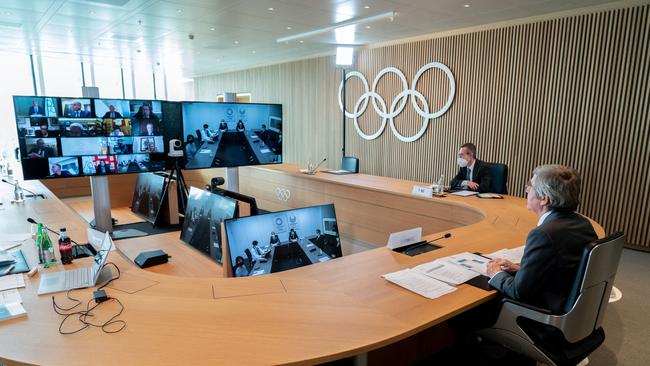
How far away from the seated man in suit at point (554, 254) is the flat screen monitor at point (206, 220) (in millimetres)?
1898

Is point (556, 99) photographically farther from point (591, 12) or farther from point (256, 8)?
point (256, 8)

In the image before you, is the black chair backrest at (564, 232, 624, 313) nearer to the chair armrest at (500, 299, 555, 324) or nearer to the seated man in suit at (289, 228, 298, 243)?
the chair armrest at (500, 299, 555, 324)

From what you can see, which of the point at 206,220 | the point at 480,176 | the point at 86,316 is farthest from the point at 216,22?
the point at 86,316

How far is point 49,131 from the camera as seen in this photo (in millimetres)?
3322

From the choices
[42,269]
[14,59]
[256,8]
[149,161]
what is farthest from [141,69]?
[42,269]

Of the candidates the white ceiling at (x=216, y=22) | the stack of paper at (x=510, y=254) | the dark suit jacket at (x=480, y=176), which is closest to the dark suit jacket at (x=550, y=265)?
the stack of paper at (x=510, y=254)

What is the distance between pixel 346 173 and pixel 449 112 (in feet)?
7.00

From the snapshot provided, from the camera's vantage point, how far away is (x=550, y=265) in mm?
1666

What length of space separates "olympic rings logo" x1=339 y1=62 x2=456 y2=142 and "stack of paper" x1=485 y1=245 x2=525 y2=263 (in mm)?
4471

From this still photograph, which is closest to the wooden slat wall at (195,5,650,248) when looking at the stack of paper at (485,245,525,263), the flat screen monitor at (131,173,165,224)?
the stack of paper at (485,245,525,263)

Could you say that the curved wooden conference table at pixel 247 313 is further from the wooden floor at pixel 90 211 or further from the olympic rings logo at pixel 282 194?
the olympic rings logo at pixel 282 194

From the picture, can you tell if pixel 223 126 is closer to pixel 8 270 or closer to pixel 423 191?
pixel 423 191

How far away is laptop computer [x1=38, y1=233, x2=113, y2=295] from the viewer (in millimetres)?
1821

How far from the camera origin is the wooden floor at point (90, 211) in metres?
4.95
